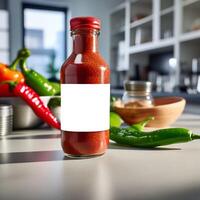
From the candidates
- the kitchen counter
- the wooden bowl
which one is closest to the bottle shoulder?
the kitchen counter

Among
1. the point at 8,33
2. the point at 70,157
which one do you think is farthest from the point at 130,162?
the point at 8,33

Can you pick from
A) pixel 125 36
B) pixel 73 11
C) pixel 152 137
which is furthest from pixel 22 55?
pixel 73 11

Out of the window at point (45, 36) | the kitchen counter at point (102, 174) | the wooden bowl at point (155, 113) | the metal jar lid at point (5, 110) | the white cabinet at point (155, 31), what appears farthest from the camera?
the window at point (45, 36)

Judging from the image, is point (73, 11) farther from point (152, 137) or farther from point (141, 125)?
point (152, 137)

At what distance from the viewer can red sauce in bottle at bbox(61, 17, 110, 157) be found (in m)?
0.50

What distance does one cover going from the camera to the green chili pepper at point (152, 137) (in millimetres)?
564

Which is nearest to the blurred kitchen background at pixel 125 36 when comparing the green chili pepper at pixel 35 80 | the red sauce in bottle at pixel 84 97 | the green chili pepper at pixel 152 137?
the green chili pepper at pixel 35 80

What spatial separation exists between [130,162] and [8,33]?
4213 millimetres

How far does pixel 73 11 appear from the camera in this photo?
191 inches

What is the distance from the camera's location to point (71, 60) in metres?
0.52

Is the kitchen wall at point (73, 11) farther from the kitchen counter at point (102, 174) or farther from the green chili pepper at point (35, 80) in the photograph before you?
the kitchen counter at point (102, 174)

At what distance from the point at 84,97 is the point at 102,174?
142mm

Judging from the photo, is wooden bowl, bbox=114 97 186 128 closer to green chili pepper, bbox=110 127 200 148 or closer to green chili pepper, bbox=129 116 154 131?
green chili pepper, bbox=129 116 154 131

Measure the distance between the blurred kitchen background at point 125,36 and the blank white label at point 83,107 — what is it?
9.04ft
